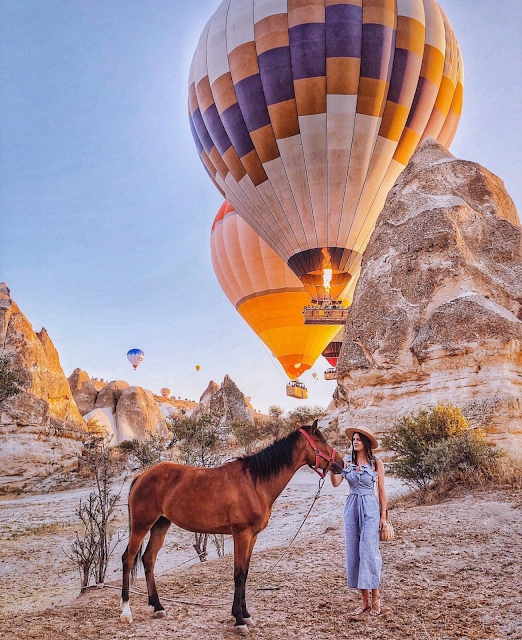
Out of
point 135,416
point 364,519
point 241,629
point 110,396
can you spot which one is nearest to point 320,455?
point 364,519

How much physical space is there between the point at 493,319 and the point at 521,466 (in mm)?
3242

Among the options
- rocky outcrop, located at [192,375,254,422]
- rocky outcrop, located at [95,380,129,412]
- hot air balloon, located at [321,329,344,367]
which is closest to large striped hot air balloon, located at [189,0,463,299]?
rocky outcrop, located at [192,375,254,422]

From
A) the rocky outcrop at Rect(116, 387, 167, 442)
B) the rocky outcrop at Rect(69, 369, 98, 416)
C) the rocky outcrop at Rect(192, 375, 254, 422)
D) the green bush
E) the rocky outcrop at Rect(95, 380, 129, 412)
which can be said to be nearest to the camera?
the green bush

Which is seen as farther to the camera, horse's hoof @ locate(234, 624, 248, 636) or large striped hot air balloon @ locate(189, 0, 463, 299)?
large striped hot air balloon @ locate(189, 0, 463, 299)

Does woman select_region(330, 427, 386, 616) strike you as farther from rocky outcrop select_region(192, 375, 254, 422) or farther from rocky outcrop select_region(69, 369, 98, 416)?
rocky outcrop select_region(69, 369, 98, 416)

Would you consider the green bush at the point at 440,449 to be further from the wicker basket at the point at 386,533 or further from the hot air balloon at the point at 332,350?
the hot air balloon at the point at 332,350

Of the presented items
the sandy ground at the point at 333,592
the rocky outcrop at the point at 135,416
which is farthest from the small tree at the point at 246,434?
the rocky outcrop at the point at 135,416

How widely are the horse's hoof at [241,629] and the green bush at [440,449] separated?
538cm

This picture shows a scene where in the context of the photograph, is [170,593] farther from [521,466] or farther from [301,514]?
[521,466]

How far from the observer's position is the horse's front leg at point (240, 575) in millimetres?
3568

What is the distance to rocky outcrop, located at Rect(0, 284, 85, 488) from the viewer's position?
17.7 metres

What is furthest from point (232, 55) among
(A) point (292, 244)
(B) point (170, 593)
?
(B) point (170, 593)

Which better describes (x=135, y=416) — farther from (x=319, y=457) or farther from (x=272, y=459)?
(x=319, y=457)

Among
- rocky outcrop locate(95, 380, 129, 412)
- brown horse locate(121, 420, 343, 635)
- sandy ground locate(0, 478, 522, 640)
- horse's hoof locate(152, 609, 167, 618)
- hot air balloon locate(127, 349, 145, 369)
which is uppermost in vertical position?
hot air balloon locate(127, 349, 145, 369)
